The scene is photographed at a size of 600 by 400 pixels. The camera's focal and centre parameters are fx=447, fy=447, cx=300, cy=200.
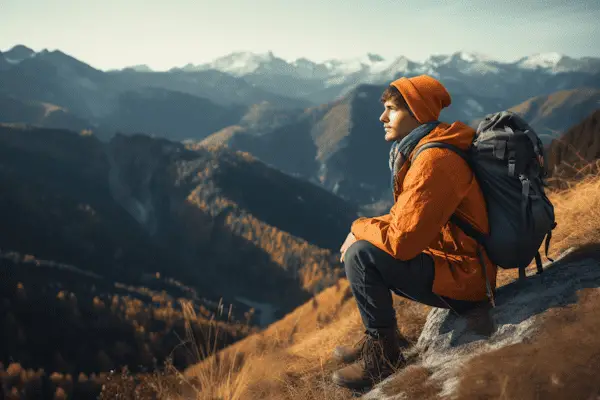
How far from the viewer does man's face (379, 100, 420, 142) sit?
13.2 ft

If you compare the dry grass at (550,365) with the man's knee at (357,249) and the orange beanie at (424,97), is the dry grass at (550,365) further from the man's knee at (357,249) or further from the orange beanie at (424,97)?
the orange beanie at (424,97)

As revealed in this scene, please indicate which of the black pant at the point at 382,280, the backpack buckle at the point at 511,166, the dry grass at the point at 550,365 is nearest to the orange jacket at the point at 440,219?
the black pant at the point at 382,280

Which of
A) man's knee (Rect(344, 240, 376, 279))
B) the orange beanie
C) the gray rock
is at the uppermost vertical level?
the orange beanie

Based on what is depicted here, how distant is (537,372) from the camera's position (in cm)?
302

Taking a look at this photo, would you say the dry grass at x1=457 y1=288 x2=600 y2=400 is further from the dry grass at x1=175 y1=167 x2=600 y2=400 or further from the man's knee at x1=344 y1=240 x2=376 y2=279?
the man's knee at x1=344 y1=240 x2=376 y2=279

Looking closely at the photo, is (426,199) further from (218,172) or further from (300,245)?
(218,172)

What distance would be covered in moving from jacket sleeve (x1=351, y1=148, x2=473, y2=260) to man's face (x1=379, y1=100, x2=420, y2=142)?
569 millimetres

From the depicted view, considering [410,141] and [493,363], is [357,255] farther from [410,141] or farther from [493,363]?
[493,363]

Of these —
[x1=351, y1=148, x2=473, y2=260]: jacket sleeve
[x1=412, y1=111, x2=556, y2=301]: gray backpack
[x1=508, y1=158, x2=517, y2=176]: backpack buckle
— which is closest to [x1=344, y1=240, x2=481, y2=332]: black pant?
[x1=351, y1=148, x2=473, y2=260]: jacket sleeve

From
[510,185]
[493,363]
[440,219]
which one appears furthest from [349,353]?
[510,185]

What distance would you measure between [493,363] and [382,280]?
1090mm

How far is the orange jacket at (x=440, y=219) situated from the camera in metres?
3.45

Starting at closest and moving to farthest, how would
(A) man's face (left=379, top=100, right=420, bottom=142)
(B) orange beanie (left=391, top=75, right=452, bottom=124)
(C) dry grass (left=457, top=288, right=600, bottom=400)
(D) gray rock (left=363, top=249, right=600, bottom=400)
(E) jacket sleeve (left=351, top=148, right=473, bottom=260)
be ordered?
(C) dry grass (left=457, top=288, right=600, bottom=400) → (E) jacket sleeve (left=351, top=148, right=473, bottom=260) → (D) gray rock (left=363, top=249, right=600, bottom=400) → (B) orange beanie (left=391, top=75, right=452, bottom=124) → (A) man's face (left=379, top=100, right=420, bottom=142)

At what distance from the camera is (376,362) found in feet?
13.9
